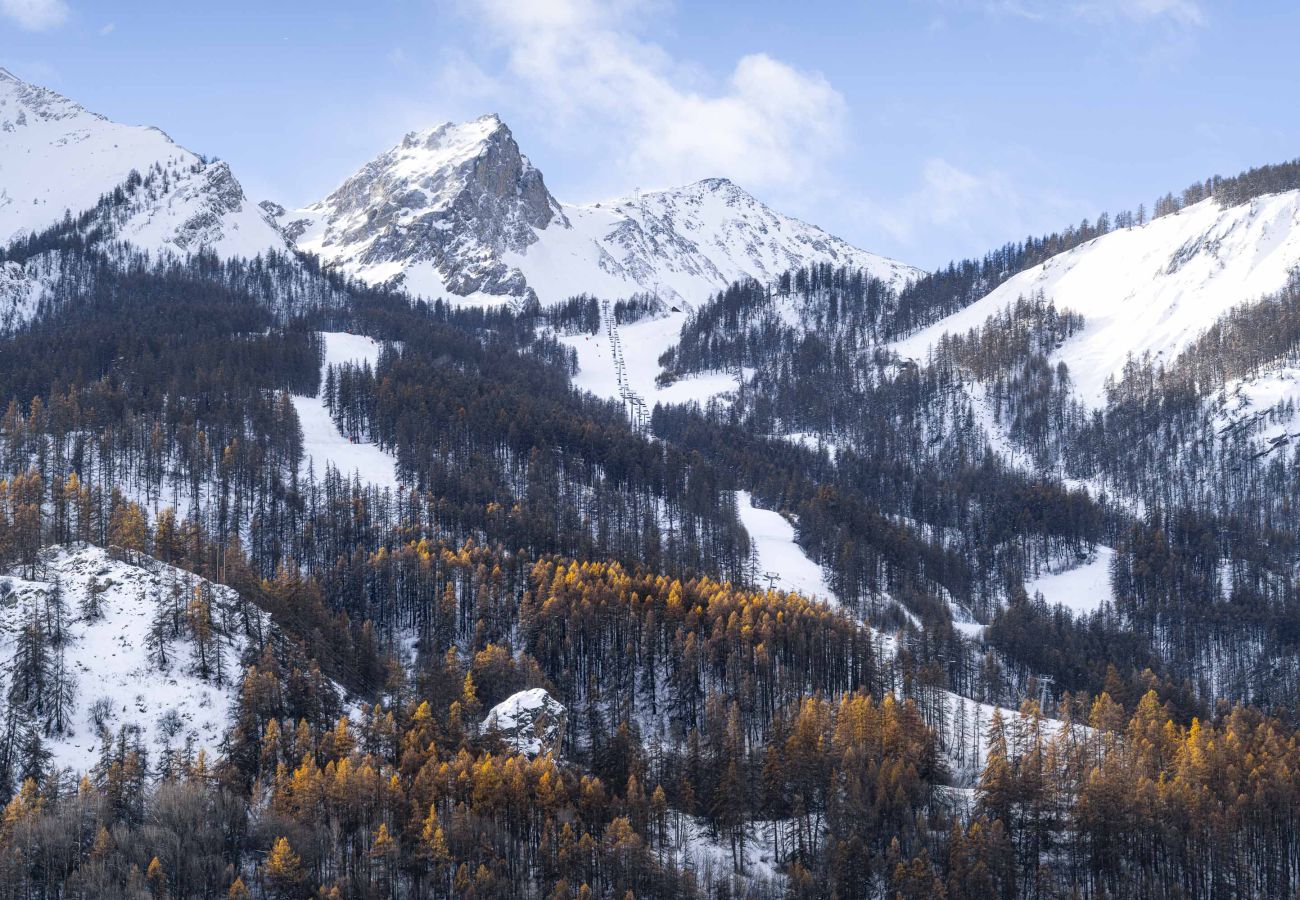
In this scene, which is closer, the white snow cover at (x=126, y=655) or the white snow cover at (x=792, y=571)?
the white snow cover at (x=126, y=655)

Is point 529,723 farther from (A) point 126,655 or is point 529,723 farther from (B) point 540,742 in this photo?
(A) point 126,655

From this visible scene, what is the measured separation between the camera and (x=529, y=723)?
347 ft

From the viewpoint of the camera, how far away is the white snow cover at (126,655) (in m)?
97.3

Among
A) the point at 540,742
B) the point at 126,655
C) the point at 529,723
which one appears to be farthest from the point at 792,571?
the point at 126,655

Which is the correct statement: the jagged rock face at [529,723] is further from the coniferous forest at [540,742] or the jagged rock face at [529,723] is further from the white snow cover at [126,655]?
the white snow cover at [126,655]

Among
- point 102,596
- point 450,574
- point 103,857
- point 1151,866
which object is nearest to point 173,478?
point 450,574

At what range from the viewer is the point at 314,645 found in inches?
4584

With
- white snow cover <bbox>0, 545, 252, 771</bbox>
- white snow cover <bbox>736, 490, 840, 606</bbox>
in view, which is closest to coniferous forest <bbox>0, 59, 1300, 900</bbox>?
white snow cover <bbox>0, 545, 252, 771</bbox>

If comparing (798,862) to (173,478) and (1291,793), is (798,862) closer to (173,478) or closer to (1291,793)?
(1291,793)

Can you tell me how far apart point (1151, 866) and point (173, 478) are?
152501 mm

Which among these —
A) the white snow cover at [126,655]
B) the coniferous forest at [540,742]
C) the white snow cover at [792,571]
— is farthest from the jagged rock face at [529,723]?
the white snow cover at [792,571]

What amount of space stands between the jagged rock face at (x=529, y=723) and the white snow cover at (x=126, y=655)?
25.8m

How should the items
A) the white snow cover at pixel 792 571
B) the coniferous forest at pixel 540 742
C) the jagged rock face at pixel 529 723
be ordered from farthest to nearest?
the white snow cover at pixel 792 571
the jagged rock face at pixel 529 723
the coniferous forest at pixel 540 742

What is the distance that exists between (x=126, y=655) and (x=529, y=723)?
39.9 metres
